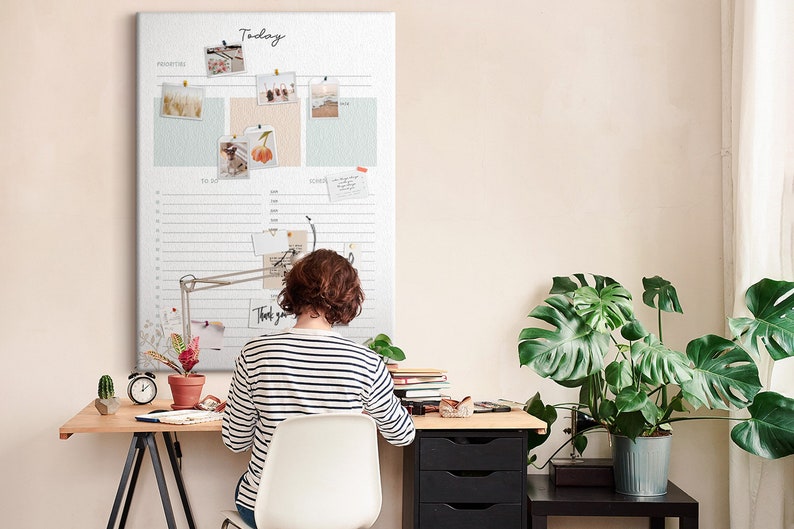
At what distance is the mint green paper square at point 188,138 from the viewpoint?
10.2 feet

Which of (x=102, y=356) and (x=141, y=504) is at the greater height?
(x=102, y=356)

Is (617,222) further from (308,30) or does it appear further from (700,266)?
(308,30)

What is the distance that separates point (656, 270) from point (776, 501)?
0.91 meters

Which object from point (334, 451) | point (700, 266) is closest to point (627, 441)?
point (700, 266)

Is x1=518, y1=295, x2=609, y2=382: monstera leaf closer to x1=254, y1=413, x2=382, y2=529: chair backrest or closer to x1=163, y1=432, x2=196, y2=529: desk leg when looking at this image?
x1=254, y1=413, x2=382, y2=529: chair backrest

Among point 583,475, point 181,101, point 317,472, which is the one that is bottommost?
point 583,475

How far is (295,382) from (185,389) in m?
0.96

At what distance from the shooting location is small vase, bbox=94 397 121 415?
275 cm

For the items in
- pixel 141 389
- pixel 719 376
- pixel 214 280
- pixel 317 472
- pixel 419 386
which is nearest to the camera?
pixel 317 472

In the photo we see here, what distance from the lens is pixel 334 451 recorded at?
1.98 metres

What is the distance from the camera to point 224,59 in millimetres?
3143

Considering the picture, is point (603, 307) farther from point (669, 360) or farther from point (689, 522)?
point (689, 522)

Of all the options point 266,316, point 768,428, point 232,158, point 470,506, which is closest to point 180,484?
point 266,316

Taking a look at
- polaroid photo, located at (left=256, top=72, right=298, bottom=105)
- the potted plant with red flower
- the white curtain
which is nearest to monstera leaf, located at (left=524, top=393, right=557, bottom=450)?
the white curtain
